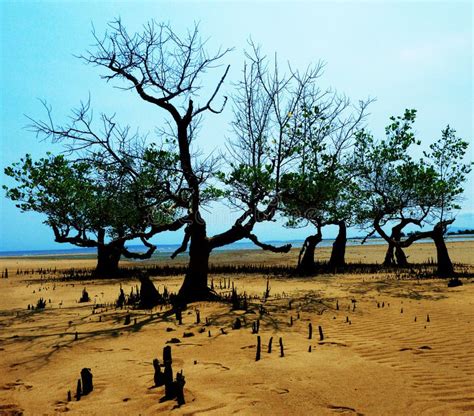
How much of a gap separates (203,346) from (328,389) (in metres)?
2.56

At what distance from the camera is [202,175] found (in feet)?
39.3

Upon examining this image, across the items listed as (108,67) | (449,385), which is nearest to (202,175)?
(108,67)

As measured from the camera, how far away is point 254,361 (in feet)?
19.2

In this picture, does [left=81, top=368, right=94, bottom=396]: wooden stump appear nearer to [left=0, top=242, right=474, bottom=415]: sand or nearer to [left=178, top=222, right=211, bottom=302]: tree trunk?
[left=0, top=242, right=474, bottom=415]: sand

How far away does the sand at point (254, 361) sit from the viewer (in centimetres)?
447

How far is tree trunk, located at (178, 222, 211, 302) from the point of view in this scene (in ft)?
37.2

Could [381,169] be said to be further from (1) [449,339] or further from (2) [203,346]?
(2) [203,346]

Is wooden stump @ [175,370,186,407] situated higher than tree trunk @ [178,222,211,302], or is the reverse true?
tree trunk @ [178,222,211,302]

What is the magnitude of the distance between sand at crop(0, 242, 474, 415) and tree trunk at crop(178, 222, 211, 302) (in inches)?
27.5

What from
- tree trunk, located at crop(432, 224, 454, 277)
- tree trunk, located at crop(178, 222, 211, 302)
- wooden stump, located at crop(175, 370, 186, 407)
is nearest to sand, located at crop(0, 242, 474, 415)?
wooden stump, located at crop(175, 370, 186, 407)

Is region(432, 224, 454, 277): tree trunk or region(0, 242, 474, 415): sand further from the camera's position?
region(432, 224, 454, 277): tree trunk

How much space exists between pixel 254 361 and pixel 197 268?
18.8 feet

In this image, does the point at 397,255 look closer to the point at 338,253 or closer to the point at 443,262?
the point at 338,253

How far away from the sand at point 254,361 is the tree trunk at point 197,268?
70cm
